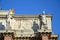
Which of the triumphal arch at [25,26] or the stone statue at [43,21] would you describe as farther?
the stone statue at [43,21]

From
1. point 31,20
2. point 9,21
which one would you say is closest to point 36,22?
point 31,20

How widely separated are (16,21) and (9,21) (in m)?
1.52

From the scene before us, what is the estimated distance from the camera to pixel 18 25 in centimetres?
3122

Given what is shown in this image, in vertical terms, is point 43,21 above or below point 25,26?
above

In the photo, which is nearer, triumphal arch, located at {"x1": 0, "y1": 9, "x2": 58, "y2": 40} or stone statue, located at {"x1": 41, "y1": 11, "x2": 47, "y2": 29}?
triumphal arch, located at {"x1": 0, "y1": 9, "x2": 58, "y2": 40}

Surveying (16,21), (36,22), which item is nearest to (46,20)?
(36,22)

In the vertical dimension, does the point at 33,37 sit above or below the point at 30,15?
below

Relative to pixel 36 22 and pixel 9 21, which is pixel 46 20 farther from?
pixel 9 21

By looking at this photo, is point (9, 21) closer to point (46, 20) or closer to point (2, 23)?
point (2, 23)

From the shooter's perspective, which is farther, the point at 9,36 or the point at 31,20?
the point at 31,20

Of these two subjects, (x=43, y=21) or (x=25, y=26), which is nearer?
(x=43, y=21)

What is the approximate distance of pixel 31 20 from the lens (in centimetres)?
3147

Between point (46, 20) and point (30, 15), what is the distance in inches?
74.7

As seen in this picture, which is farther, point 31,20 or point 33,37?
point 31,20
